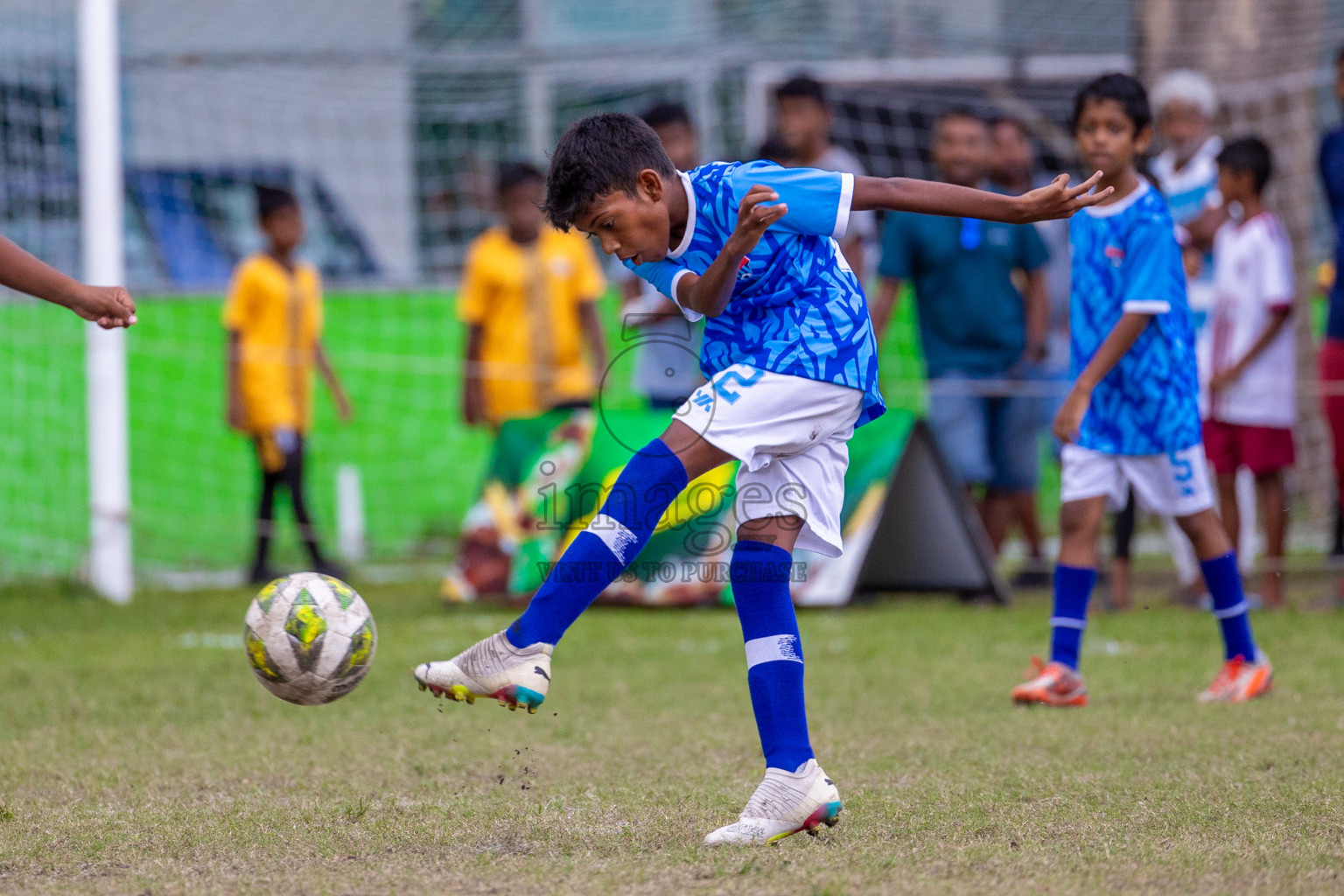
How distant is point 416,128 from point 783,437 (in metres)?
8.28

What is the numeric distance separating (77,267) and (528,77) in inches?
133

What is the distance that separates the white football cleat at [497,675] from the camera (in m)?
2.96

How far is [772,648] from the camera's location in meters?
3.20

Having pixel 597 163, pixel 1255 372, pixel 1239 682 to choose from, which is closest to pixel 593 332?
pixel 1255 372

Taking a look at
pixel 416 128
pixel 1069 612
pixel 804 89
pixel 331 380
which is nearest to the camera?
pixel 1069 612

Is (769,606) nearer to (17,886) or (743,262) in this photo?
(743,262)

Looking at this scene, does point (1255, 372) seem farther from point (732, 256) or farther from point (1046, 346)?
point (732, 256)

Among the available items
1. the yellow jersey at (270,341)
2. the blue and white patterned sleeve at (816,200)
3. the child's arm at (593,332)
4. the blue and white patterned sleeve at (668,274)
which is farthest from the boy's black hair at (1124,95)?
the yellow jersey at (270,341)

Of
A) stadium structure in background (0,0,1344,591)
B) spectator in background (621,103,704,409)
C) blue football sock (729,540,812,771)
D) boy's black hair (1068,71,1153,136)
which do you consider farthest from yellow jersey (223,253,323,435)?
blue football sock (729,540,812,771)

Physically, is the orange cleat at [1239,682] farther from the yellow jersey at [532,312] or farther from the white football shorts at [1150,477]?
the yellow jersey at [532,312]

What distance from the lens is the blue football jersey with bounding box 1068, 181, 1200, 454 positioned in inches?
186

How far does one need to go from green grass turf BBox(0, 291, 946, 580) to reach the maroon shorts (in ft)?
8.43

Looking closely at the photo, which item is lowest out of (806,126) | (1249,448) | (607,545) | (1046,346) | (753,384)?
(1249,448)

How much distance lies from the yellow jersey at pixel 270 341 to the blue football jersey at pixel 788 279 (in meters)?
5.92
